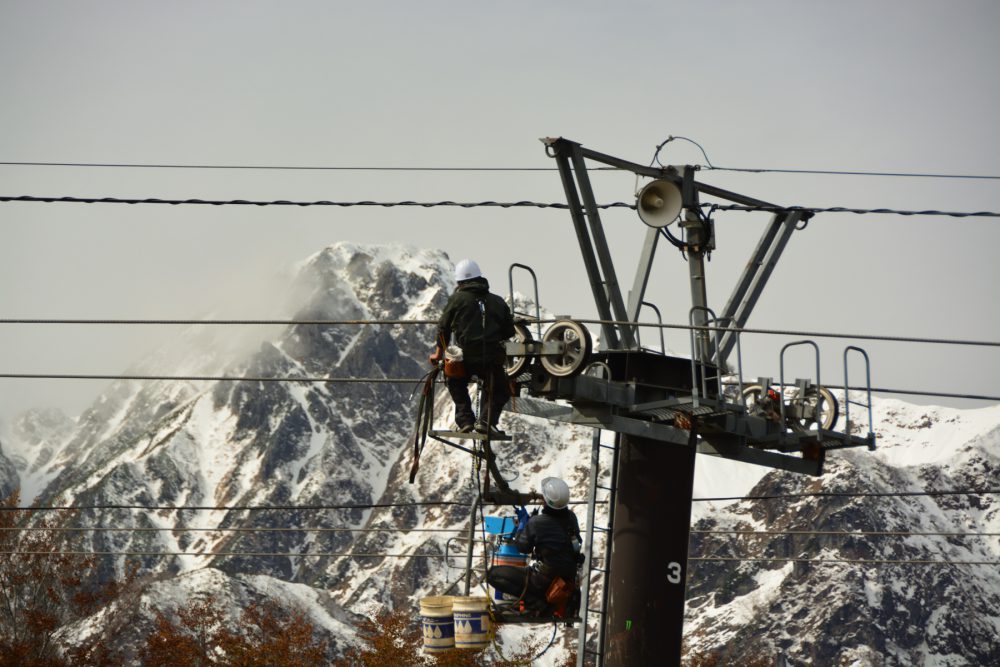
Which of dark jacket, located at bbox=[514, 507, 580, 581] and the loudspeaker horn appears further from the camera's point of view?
the loudspeaker horn

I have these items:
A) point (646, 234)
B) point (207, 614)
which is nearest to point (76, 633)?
point (207, 614)

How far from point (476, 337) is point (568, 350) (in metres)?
1.79

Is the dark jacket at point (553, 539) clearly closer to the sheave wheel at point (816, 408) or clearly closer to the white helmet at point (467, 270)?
the white helmet at point (467, 270)

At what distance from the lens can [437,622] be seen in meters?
16.3

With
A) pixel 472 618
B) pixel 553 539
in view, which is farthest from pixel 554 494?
pixel 472 618

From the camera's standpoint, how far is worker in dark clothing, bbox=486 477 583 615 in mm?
16375

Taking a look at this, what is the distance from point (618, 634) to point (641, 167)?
23.5 feet

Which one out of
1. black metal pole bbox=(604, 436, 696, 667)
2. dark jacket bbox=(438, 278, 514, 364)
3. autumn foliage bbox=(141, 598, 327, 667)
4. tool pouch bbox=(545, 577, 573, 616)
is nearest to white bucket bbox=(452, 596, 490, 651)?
tool pouch bbox=(545, 577, 573, 616)

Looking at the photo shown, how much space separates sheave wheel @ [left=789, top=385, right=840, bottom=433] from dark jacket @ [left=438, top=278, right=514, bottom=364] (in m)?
6.16

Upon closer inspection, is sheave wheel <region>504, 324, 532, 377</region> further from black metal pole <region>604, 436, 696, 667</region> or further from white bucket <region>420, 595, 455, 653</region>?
white bucket <region>420, 595, 455, 653</region>

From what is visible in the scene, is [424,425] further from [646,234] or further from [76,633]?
[76,633]

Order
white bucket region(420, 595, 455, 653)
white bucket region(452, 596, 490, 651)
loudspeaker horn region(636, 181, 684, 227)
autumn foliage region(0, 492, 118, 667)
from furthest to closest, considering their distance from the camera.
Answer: autumn foliage region(0, 492, 118, 667) < loudspeaker horn region(636, 181, 684, 227) < white bucket region(420, 595, 455, 653) < white bucket region(452, 596, 490, 651)

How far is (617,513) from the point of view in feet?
65.7

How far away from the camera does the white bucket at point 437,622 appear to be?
1630cm
